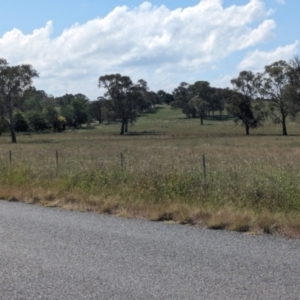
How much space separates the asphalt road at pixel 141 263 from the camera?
6.07m

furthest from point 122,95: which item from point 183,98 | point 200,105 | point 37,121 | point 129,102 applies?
point 183,98

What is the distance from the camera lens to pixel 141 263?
7.20 metres

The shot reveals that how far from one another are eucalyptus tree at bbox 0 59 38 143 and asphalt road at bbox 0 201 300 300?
64553 millimetres

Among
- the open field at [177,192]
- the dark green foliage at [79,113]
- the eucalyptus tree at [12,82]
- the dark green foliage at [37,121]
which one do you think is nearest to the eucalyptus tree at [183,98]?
the dark green foliage at [79,113]

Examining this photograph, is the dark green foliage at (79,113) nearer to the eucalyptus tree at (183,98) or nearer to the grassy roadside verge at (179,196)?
the eucalyptus tree at (183,98)

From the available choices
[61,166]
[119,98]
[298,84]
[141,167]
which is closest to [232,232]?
[141,167]

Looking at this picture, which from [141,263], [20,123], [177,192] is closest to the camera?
[141,263]

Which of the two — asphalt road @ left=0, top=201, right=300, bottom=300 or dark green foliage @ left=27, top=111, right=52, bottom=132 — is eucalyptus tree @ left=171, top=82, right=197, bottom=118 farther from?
asphalt road @ left=0, top=201, right=300, bottom=300

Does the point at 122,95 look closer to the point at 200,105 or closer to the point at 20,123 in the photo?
the point at 20,123

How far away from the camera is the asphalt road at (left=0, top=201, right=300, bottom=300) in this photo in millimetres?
6074

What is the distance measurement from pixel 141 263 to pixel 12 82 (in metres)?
68.4

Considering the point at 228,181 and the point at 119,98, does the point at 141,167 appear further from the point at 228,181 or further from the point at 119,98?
the point at 119,98

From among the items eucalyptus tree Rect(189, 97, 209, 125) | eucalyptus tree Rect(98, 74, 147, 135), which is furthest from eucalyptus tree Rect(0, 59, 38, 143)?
eucalyptus tree Rect(189, 97, 209, 125)

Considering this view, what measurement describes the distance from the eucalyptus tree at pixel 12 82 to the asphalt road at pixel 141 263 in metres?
64.6
